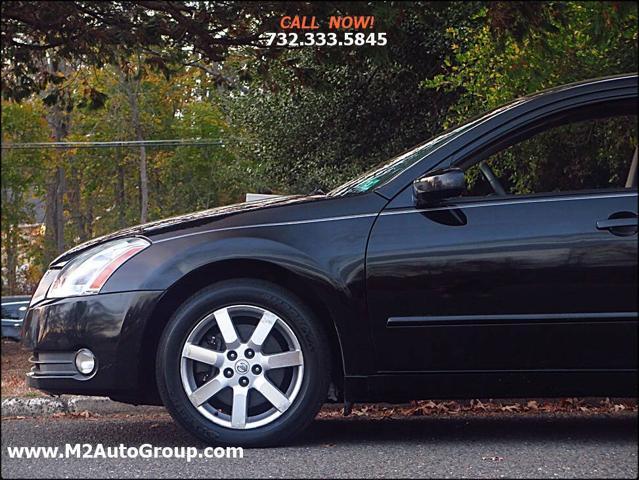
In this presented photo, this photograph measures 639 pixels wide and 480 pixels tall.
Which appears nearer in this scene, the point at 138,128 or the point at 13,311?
the point at 13,311

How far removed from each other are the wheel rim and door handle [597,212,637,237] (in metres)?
1.37

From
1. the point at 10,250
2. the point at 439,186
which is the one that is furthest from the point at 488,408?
the point at 10,250

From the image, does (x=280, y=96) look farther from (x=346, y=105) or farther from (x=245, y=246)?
(x=245, y=246)

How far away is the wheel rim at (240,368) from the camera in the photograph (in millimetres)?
3922

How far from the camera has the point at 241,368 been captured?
3.93 metres

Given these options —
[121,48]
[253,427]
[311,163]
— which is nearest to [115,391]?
[253,427]

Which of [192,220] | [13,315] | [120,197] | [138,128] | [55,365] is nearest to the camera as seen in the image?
[55,365]

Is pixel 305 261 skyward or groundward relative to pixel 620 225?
groundward

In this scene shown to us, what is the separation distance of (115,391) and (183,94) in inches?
1029

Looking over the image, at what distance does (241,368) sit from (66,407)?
2.23 metres

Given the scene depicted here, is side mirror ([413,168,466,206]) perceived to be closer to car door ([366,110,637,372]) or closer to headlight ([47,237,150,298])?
car door ([366,110,637,372])

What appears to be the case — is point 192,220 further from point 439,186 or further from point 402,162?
point 439,186

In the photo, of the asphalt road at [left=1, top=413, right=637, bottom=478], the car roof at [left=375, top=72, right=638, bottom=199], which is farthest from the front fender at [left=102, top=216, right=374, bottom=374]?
the asphalt road at [left=1, top=413, right=637, bottom=478]

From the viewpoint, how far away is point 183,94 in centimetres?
2941
